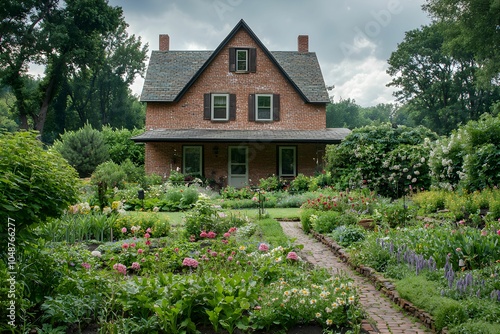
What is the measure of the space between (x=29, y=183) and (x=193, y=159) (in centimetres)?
1906

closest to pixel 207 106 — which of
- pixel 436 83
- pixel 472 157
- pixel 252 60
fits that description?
pixel 252 60

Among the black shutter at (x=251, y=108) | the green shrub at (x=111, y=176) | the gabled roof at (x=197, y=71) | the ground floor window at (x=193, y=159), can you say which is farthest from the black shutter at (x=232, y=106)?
the green shrub at (x=111, y=176)

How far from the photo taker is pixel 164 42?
27016mm

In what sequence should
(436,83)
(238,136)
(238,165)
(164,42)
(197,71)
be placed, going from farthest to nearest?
(436,83) < (164,42) < (238,165) < (197,71) < (238,136)

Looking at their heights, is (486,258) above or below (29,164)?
below

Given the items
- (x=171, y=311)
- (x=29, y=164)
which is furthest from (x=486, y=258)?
(x=29, y=164)

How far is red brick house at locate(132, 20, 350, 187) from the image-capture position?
76.0ft

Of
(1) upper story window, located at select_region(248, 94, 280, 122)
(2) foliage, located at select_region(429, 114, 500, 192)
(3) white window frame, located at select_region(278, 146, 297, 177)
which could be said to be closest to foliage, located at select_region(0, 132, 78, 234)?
(2) foliage, located at select_region(429, 114, 500, 192)

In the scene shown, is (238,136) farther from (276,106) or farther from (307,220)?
(307,220)

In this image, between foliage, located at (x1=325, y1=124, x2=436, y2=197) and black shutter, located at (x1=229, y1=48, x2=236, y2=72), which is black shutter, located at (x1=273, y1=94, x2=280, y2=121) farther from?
foliage, located at (x1=325, y1=124, x2=436, y2=197)

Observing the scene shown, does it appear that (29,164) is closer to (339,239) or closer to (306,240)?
(339,239)

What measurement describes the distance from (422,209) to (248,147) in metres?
13.2

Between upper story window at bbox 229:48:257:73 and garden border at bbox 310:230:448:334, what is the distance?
54.4 feet

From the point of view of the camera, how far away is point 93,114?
49031mm
